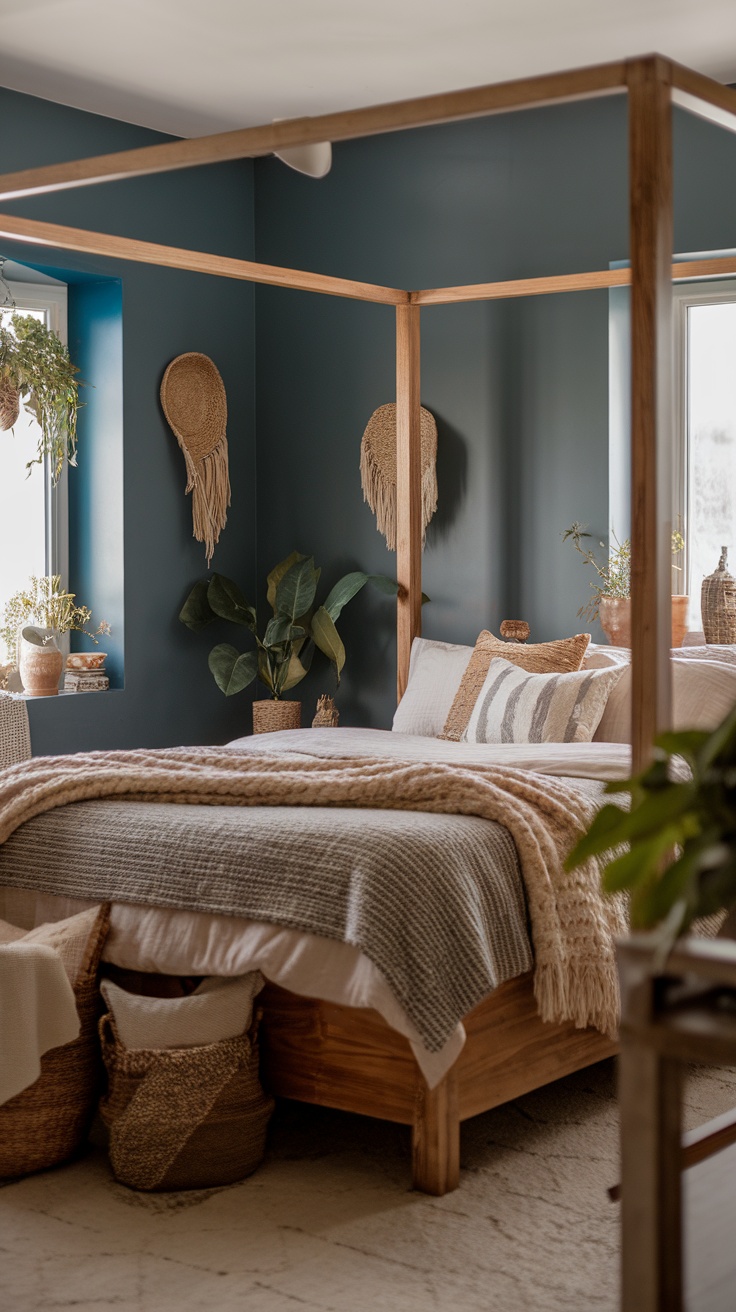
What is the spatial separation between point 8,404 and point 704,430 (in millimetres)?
2349

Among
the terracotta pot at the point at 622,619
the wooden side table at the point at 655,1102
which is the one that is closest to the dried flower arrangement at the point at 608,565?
the terracotta pot at the point at 622,619

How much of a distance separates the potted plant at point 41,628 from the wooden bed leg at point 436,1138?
2637 millimetres

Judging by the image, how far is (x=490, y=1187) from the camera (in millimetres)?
2957

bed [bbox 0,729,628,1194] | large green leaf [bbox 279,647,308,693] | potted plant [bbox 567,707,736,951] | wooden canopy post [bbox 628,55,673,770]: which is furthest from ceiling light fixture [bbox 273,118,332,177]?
potted plant [bbox 567,707,736,951]

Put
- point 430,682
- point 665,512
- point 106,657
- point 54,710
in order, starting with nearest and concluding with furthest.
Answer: point 665,512 < point 430,682 < point 54,710 < point 106,657

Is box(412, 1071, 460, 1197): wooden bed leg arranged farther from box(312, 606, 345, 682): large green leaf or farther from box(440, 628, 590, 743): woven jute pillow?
box(312, 606, 345, 682): large green leaf

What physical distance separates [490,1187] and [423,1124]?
196 millimetres

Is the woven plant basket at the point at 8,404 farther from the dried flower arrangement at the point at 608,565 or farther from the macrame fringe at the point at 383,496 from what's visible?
the dried flower arrangement at the point at 608,565

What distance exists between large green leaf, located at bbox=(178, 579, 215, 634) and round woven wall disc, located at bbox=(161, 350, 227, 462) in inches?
19.5

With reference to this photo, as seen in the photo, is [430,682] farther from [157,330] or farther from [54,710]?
[157,330]

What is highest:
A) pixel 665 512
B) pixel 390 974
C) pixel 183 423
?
pixel 183 423

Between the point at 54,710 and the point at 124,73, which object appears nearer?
the point at 124,73

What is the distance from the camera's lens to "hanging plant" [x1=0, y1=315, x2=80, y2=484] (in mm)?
4957

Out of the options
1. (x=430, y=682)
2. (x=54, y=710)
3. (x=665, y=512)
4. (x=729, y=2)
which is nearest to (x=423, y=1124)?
(x=665, y=512)
